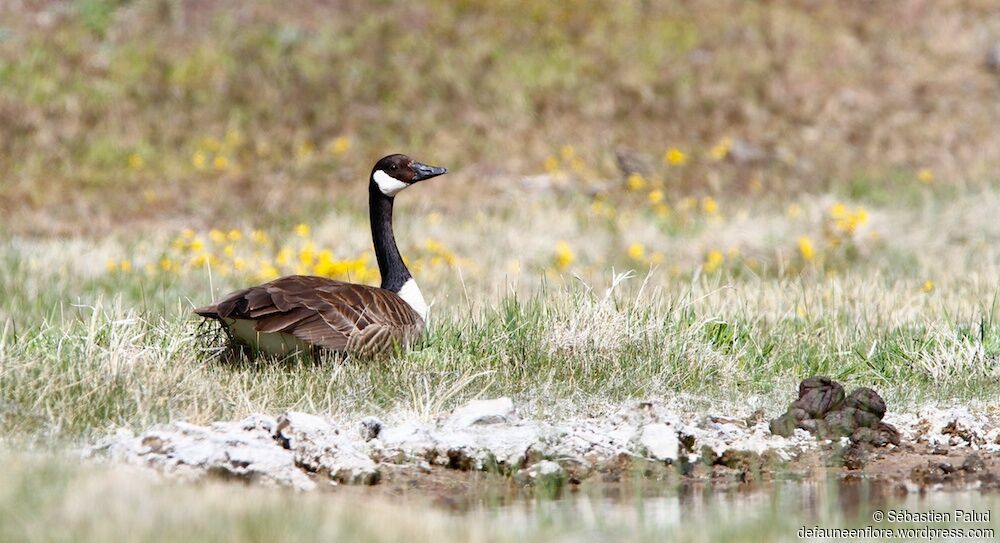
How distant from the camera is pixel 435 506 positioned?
5445mm

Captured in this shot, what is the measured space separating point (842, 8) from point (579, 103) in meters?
6.48

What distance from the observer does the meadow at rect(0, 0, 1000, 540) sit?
7.25m

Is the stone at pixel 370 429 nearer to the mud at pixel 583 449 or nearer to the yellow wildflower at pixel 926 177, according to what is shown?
the mud at pixel 583 449

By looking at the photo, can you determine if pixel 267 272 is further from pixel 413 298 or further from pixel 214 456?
pixel 214 456

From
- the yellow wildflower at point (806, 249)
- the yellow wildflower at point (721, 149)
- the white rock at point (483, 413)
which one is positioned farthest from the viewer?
the yellow wildflower at point (721, 149)

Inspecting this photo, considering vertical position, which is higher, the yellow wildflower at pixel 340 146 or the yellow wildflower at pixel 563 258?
the yellow wildflower at pixel 340 146

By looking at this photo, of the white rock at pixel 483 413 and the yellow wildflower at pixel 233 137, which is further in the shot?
the yellow wildflower at pixel 233 137

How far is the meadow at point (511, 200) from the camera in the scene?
7.25m

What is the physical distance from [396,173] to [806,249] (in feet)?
17.6

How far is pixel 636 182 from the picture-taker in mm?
16969

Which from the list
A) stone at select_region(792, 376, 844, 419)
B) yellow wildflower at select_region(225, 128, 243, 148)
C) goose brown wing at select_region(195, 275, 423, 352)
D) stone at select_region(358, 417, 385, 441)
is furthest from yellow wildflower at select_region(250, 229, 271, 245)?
stone at select_region(792, 376, 844, 419)

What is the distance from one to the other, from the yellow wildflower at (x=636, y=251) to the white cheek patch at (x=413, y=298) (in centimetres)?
500

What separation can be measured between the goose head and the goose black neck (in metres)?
0.05

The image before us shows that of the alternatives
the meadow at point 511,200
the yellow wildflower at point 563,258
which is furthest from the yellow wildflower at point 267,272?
the yellow wildflower at point 563,258
